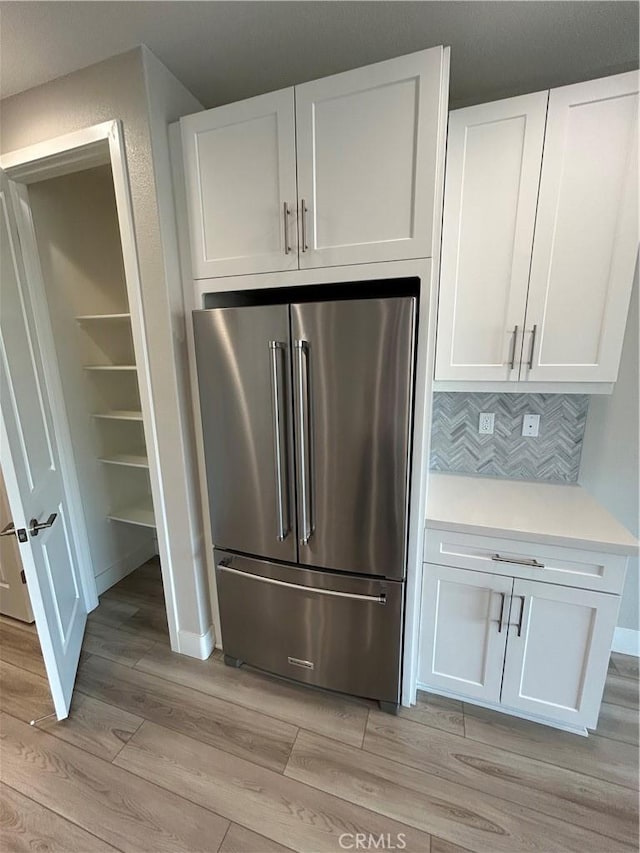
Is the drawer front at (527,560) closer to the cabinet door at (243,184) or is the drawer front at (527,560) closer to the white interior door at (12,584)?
the cabinet door at (243,184)

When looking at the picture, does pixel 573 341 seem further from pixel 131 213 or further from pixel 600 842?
pixel 131 213

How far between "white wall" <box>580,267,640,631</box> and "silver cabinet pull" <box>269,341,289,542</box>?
1.53 metres

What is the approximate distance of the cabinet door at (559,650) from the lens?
1.39m

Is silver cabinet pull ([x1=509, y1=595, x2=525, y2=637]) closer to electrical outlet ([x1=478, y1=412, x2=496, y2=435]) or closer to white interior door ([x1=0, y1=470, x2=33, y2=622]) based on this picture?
electrical outlet ([x1=478, y1=412, x2=496, y2=435])

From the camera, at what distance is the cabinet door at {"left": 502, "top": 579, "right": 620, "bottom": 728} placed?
1.39 meters

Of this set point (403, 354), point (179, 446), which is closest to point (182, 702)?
point (179, 446)

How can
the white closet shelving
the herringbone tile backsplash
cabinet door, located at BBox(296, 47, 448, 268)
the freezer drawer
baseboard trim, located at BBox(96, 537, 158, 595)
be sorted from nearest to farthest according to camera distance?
cabinet door, located at BBox(296, 47, 448, 268) → the freezer drawer → the herringbone tile backsplash → the white closet shelving → baseboard trim, located at BBox(96, 537, 158, 595)

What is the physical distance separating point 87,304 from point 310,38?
191 centimetres

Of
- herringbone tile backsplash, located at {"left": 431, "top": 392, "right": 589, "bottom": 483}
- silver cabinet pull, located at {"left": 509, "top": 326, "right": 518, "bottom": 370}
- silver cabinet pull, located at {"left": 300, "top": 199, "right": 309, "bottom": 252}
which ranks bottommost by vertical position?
herringbone tile backsplash, located at {"left": 431, "top": 392, "right": 589, "bottom": 483}

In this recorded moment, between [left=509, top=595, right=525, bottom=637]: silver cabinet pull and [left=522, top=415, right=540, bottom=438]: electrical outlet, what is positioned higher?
[left=522, top=415, right=540, bottom=438]: electrical outlet

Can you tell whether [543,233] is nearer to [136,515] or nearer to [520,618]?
[520,618]

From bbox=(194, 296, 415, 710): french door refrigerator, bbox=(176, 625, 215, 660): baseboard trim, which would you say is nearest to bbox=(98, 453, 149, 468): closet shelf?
bbox=(194, 296, 415, 710): french door refrigerator

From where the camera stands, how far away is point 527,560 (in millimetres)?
1435

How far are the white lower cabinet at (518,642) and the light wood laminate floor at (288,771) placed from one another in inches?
6.6
